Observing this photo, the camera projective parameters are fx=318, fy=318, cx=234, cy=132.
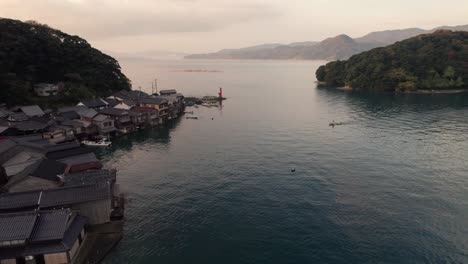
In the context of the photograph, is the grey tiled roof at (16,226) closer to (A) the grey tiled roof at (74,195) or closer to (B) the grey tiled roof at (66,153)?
(A) the grey tiled roof at (74,195)

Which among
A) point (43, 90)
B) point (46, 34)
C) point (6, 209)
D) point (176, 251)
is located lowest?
point (176, 251)

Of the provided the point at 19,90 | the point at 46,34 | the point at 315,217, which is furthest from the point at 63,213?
Answer: the point at 46,34

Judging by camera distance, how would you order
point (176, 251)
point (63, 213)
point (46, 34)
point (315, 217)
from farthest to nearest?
point (46, 34) < point (315, 217) < point (176, 251) < point (63, 213)

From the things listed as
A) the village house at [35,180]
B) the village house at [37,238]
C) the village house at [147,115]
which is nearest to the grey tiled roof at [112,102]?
the village house at [147,115]

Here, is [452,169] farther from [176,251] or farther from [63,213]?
[63,213]

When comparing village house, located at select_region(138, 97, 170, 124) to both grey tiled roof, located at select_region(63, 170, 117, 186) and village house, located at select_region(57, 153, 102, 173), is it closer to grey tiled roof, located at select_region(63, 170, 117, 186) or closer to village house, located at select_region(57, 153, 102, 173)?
village house, located at select_region(57, 153, 102, 173)

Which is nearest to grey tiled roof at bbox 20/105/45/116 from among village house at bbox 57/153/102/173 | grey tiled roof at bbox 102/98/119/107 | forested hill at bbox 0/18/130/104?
forested hill at bbox 0/18/130/104

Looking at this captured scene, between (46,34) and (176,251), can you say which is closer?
(176,251)
